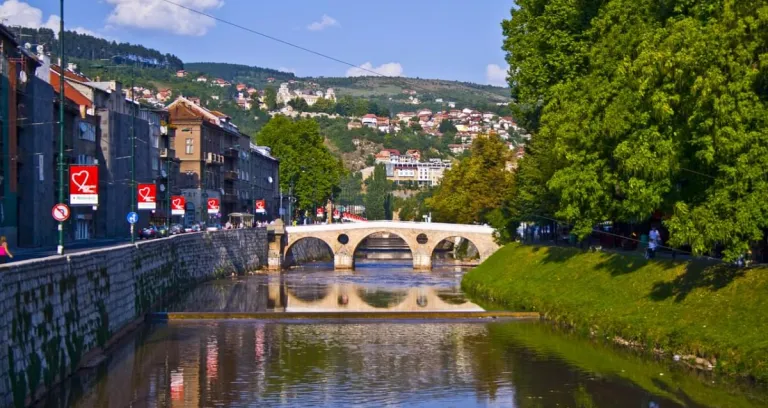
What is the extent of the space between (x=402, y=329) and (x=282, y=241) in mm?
55539

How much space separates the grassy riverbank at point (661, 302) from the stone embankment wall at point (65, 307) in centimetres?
1758

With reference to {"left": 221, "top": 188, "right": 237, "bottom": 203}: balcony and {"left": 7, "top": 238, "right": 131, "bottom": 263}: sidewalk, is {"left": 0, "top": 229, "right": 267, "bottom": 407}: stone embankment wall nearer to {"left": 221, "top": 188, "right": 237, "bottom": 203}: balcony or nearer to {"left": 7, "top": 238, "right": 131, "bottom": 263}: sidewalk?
{"left": 7, "top": 238, "right": 131, "bottom": 263}: sidewalk

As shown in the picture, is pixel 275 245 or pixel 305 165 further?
pixel 305 165

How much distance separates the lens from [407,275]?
296ft

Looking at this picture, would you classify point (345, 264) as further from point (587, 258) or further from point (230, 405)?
point (230, 405)

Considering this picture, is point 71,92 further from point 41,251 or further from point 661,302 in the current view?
point 661,302

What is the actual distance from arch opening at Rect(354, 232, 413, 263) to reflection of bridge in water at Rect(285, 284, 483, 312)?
37767 mm

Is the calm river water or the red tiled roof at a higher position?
the red tiled roof

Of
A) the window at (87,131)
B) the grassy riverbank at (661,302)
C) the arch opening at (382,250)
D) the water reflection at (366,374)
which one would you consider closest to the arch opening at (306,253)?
the arch opening at (382,250)

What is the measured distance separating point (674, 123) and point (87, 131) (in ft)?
172

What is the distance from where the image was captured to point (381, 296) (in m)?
66.4

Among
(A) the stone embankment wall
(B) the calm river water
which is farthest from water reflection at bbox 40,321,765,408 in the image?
(A) the stone embankment wall

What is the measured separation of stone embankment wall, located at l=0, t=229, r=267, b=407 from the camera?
2472 centimetres

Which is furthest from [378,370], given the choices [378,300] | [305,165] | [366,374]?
[305,165]
